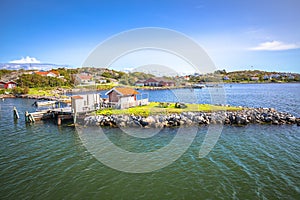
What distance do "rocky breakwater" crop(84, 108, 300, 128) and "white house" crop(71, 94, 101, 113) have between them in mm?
2523

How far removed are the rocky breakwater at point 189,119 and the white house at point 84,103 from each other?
252cm

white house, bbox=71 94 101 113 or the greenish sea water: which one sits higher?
white house, bbox=71 94 101 113

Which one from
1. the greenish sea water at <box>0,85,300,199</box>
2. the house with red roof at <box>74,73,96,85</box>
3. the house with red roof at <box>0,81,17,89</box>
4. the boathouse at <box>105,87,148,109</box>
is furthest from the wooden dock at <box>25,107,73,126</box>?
the house with red roof at <box>74,73,96,85</box>

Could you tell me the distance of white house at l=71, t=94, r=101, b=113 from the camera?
79.8ft

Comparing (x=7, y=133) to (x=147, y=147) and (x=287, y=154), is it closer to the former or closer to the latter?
(x=147, y=147)

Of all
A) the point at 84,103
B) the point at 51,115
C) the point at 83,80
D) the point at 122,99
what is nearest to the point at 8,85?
the point at 83,80

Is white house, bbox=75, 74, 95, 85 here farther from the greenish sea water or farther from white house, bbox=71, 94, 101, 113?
the greenish sea water

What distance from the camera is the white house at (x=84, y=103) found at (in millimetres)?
24328

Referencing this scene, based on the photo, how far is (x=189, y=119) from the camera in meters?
21.7

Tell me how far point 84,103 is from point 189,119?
1350cm

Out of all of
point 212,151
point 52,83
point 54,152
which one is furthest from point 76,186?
point 52,83

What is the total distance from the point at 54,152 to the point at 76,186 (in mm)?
6000

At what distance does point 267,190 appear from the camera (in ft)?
32.4

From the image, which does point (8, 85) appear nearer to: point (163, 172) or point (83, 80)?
point (83, 80)
